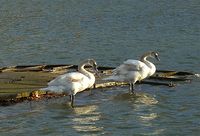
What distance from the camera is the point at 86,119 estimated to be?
22797mm

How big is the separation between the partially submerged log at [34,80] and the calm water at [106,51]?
513 mm

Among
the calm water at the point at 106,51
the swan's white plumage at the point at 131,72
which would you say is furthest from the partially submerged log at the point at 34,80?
the swan's white plumage at the point at 131,72

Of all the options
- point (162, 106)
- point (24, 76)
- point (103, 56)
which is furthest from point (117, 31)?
point (162, 106)

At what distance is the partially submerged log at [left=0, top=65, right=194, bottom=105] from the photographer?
25.3m

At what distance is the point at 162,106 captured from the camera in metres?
24.9

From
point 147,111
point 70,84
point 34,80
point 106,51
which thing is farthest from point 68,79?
point 106,51

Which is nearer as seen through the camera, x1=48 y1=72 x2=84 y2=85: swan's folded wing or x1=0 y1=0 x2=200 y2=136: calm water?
x1=0 y1=0 x2=200 y2=136: calm water

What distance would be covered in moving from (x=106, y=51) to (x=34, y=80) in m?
13.8

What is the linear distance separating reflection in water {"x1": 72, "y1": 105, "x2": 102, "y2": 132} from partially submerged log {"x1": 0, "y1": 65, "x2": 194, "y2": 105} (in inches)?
→ 86.8

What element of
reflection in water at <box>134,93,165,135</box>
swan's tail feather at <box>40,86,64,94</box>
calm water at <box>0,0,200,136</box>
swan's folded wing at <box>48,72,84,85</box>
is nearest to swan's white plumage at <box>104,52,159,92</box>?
calm water at <box>0,0,200,136</box>

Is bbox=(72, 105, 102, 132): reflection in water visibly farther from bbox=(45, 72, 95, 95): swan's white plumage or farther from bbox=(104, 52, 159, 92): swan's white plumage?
bbox=(104, 52, 159, 92): swan's white plumage

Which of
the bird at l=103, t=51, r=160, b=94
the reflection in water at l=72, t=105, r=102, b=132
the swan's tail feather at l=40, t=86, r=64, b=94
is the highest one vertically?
the bird at l=103, t=51, r=160, b=94

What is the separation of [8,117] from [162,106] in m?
5.72

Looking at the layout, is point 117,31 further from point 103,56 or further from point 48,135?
point 48,135
